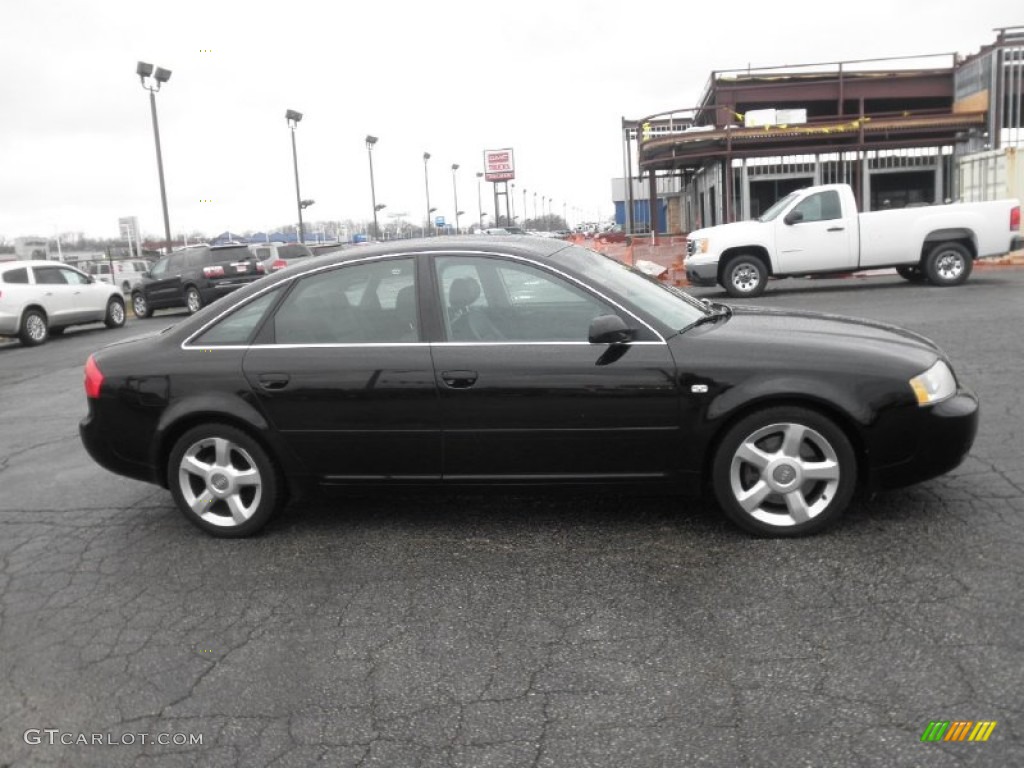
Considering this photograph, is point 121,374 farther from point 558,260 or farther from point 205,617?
point 558,260

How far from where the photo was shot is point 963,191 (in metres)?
22.5

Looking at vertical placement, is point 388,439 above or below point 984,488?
above

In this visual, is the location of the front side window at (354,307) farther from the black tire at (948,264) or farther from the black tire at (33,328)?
the black tire at (33,328)

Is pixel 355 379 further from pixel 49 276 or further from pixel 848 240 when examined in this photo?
pixel 49 276

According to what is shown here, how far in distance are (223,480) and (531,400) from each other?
1700 millimetres

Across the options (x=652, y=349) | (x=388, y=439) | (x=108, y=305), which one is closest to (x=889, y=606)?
(x=652, y=349)

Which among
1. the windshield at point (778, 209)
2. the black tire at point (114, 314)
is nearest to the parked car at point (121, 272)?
the black tire at point (114, 314)

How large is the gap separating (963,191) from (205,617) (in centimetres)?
2331

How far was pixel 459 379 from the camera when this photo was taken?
14.4 ft

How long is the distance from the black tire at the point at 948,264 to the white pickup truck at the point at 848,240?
16 millimetres

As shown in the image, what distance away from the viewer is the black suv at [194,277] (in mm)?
22609

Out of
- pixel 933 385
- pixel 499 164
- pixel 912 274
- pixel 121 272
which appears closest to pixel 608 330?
pixel 933 385

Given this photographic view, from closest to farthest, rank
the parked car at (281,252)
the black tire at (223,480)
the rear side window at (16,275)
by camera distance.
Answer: the black tire at (223,480) < the rear side window at (16,275) < the parked car at (281,252)

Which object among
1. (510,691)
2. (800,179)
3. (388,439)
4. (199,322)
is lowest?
(510,691)
